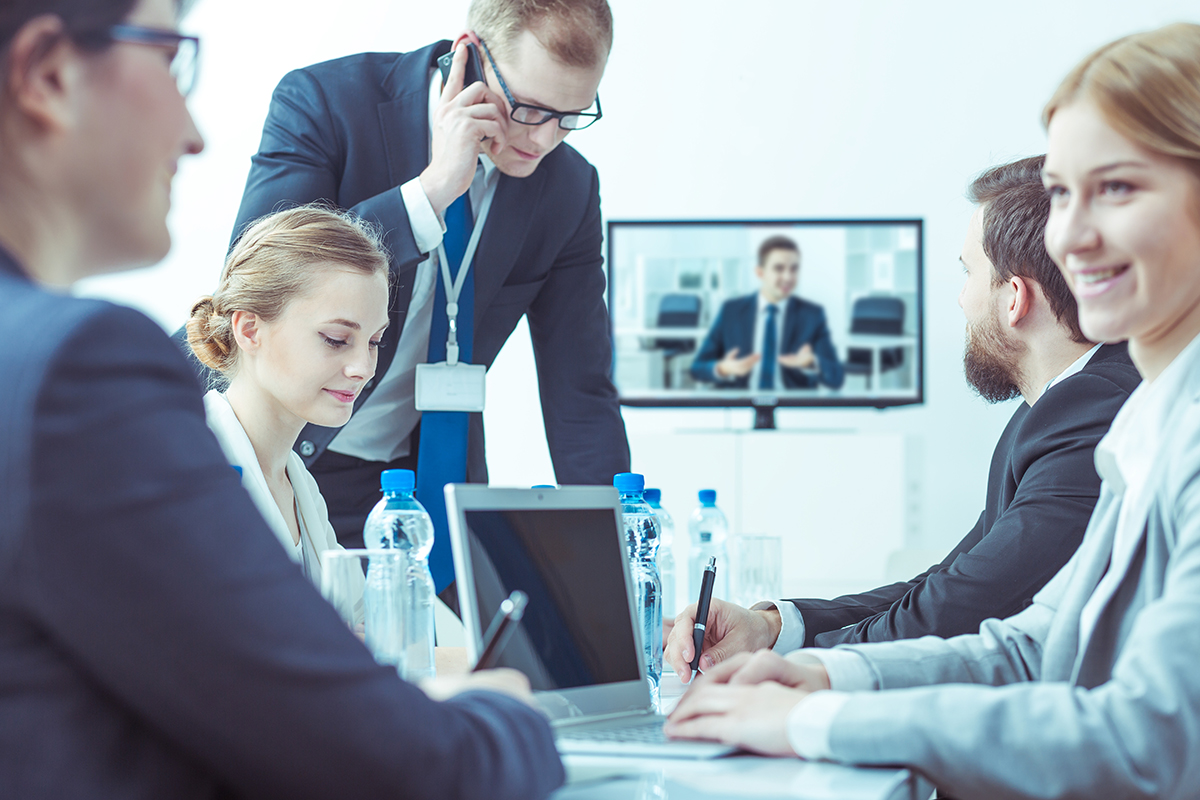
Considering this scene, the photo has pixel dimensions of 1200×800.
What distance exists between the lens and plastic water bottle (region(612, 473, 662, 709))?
4.99 ft

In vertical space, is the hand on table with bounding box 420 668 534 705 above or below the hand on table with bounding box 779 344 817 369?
below

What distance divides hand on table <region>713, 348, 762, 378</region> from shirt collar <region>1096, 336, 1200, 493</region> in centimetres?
309

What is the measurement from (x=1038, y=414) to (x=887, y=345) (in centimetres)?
270

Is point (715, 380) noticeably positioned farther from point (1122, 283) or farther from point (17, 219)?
point (17, 219)

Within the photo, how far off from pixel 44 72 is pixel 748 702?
0.74m

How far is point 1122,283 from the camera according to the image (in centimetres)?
101

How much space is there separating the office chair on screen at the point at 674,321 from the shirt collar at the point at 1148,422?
3.15m

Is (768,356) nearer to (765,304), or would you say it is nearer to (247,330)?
(765,304)

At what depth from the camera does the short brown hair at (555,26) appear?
193cm

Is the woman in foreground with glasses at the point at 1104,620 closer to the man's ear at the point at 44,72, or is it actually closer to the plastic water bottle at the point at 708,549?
the man's ear at the point at 44,72

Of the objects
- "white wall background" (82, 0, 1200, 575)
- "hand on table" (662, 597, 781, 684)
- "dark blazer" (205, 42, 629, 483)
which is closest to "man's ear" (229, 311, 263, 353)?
"dark blazer" (205, 42, 629, 483)

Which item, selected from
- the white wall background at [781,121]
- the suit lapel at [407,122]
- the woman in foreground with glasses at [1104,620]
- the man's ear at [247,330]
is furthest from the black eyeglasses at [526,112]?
the white wall background at [781,121]

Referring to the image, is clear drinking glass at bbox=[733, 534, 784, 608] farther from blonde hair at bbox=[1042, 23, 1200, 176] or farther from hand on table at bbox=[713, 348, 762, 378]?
hand on table at bbox=[713, 348, 762, 378]

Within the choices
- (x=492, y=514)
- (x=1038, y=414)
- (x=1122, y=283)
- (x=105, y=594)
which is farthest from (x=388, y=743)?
(x=1038, y=414)
